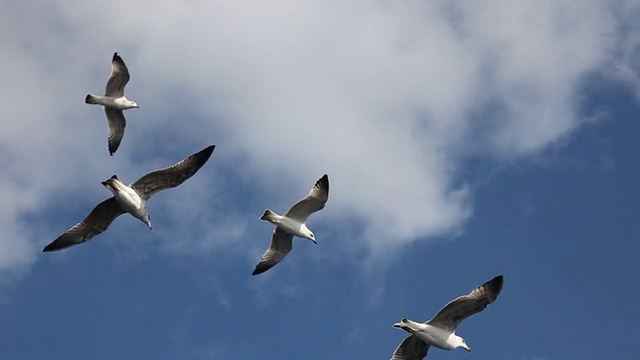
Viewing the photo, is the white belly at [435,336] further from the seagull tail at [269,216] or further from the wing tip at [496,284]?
the seagull tail at [269,216]

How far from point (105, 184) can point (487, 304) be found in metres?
12.5

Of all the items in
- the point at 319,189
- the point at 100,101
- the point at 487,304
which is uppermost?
the point at 100,101

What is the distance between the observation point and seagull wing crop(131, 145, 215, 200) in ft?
109

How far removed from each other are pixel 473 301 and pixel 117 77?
16.3m

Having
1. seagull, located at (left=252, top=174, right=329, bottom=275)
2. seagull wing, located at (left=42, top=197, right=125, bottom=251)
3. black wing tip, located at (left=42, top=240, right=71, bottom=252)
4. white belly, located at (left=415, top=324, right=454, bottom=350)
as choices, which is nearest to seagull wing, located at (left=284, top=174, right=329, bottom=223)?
seagull, located at (left=252, top=174, right=329, bottom=275)

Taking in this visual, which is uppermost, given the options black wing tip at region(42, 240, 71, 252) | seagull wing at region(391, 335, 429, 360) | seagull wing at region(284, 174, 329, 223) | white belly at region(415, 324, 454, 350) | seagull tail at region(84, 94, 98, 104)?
seagull tail at region(84, 94, 98, 104)

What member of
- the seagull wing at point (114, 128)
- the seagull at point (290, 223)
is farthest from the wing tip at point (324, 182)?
the seagull wing at point (114, 128)

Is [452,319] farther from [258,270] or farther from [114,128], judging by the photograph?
[114,128]

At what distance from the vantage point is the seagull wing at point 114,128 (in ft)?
131

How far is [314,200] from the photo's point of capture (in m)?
35.2

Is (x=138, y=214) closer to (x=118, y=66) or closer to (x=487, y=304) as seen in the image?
(x=118, y=66)

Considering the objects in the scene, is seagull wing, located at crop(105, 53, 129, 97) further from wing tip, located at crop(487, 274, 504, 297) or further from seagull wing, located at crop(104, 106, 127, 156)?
wing tip, located at crop(487, 274, 504, 297)

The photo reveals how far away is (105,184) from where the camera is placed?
106 ft

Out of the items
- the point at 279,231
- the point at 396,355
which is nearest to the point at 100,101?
the point at 279,231
